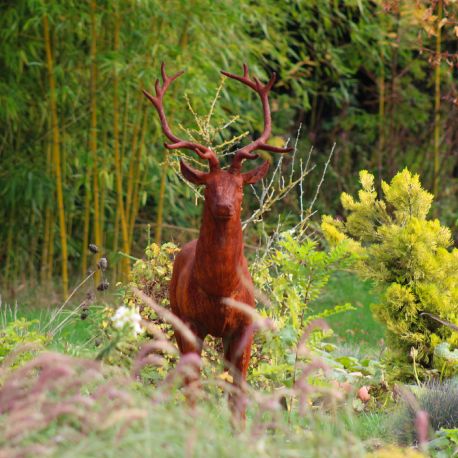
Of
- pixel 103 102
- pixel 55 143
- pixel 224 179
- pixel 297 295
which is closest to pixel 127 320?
pixel 224 179

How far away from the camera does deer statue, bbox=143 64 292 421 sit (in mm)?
3654

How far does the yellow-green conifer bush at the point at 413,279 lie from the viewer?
15.5 ft

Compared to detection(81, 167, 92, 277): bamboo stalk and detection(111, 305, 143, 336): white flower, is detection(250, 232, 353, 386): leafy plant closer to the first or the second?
detection(111, 305, 143, 336): white flower

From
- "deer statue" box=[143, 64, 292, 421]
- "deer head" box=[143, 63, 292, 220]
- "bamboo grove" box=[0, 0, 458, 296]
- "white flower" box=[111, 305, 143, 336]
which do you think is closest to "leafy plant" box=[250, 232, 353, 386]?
"deer statue" box=[143, 64, 292, 421]

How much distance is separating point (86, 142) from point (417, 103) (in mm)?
4720

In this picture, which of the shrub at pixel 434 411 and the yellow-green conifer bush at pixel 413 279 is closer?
the shrub at pixel 434 411

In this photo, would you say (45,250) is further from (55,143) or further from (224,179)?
(224,179)

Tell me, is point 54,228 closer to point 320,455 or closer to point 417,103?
point 417,103

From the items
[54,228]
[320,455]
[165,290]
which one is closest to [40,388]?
[320,455]

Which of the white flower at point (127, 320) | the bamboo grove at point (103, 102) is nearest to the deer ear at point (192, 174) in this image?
the white flower at point (127, 320)

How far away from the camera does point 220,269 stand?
145 inches

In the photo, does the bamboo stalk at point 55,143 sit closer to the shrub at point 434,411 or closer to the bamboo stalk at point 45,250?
the bamboo stalk at point 45,250

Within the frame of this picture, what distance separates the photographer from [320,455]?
8.32ft

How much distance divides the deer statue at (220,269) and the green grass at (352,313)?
7.57 ft
